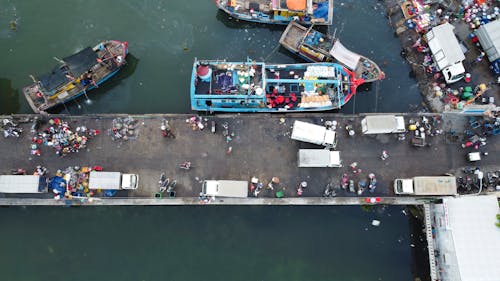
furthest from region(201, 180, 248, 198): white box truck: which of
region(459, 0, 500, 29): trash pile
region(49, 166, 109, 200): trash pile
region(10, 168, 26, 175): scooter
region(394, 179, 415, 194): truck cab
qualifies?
region(459, 0, 500, 29): trash pile

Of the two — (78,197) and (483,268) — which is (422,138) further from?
(78,197)

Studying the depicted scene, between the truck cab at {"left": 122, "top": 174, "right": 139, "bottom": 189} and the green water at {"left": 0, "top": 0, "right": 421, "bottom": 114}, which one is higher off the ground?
the green water at {"left": 0, "top": 0, "right": 421, "bottom": 114}

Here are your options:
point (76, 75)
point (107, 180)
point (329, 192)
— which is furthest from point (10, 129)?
point (329, 192)

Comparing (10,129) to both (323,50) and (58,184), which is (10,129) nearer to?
(58,184)

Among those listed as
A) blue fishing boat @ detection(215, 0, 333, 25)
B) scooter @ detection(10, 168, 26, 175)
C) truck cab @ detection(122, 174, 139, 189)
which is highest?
blue fishing boat @ detection(215, 0, 333, 25)

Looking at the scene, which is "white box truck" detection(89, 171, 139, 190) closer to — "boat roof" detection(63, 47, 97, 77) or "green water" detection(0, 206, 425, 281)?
"green water" detection(0, 206, 425, 281)
